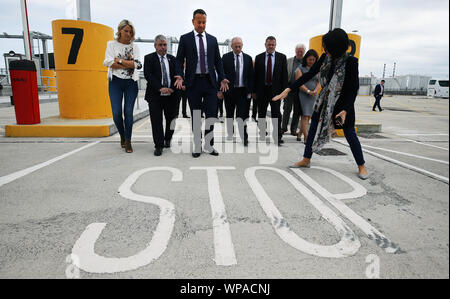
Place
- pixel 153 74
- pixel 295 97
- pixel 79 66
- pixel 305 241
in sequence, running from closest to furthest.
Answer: pixel 305 241 < pixel 153 74 < pixel 295 97 < pixel 79 66

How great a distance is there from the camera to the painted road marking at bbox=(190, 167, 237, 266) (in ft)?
6.30

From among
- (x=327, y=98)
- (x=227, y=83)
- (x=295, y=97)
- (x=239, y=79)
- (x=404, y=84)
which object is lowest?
(x=327, y=98)

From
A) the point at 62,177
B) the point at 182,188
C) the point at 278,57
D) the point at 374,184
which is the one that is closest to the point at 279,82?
the point at 278,57

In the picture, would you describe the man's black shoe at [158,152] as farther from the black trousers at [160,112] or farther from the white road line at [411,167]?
the white road line at [411,167]

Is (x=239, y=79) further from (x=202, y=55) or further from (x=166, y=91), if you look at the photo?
(x=166, y=91)

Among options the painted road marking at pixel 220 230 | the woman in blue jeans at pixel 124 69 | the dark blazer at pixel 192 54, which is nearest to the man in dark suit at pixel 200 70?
the dark blazer at pixel 192 54

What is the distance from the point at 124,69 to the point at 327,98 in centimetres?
318

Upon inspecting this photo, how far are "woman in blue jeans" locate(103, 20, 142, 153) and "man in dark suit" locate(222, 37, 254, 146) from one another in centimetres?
159

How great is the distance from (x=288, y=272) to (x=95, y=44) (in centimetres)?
755

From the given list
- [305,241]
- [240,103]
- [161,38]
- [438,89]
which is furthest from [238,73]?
[438,89]

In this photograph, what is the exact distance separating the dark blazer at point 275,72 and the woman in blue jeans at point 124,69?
6.87 ft

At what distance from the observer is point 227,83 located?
5066 mm

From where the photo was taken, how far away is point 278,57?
545 centimetres

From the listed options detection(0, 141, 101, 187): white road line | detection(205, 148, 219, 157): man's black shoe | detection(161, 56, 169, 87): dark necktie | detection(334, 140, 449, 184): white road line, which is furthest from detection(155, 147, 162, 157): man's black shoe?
detection(334, 140, 449, 184): white road line
